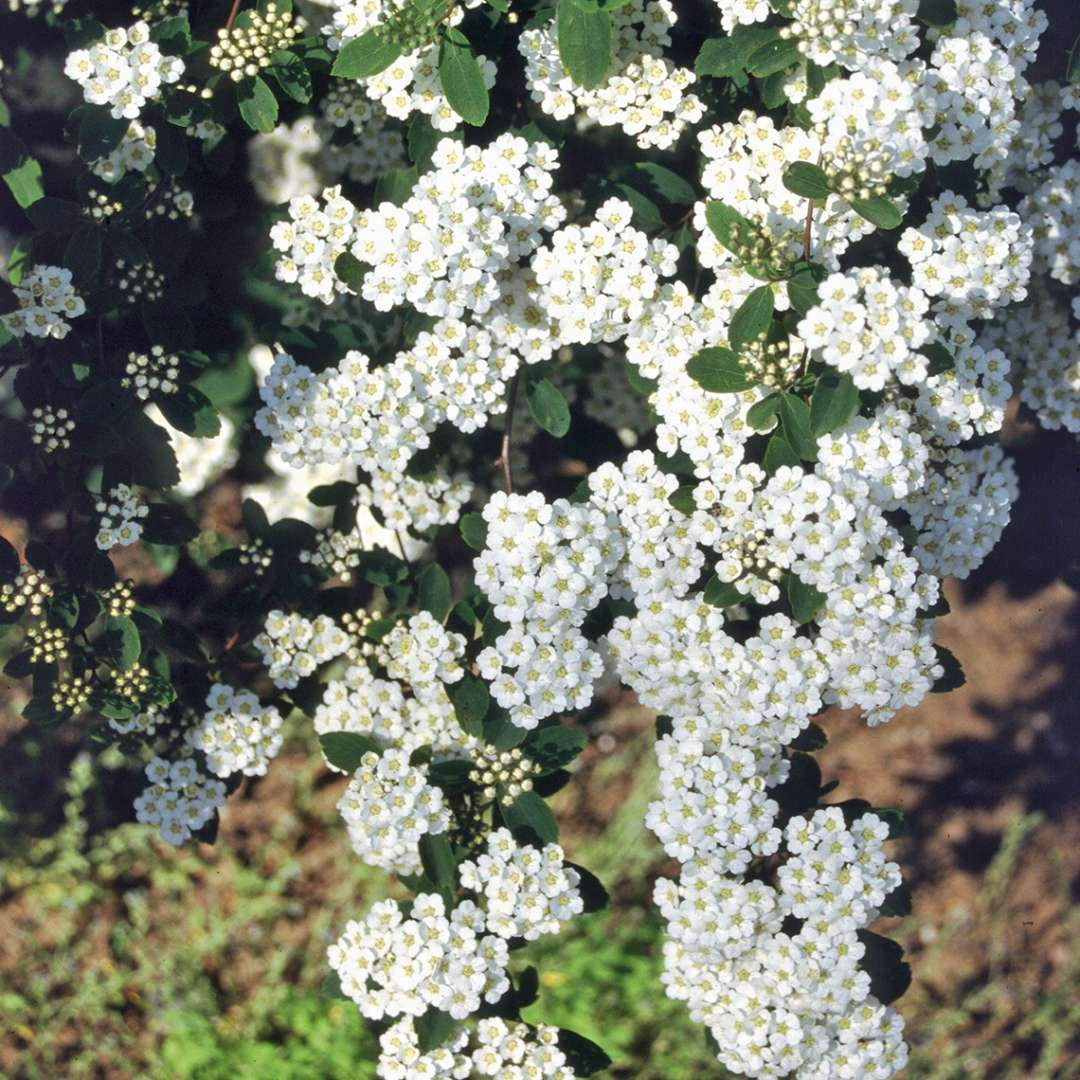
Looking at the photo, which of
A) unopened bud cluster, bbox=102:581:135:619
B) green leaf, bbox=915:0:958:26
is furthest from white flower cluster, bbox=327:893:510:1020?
green leaf, bbox=915:0:958:26

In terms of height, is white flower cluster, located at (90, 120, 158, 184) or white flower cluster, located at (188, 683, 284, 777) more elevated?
white flower cluster, located at (90, 120, 158, 184)

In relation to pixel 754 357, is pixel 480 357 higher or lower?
higher

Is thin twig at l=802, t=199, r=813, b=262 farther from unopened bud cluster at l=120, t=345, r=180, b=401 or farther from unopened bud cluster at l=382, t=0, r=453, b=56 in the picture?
unopened bud cluster at l=120, t=345, r=180, b=401

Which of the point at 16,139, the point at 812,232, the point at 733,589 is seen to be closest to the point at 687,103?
the point at 812,232

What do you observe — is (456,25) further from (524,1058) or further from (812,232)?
(524,1058)

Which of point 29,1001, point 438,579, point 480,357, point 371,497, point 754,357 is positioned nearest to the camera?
point 754,357

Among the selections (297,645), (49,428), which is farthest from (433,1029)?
(49,428)
